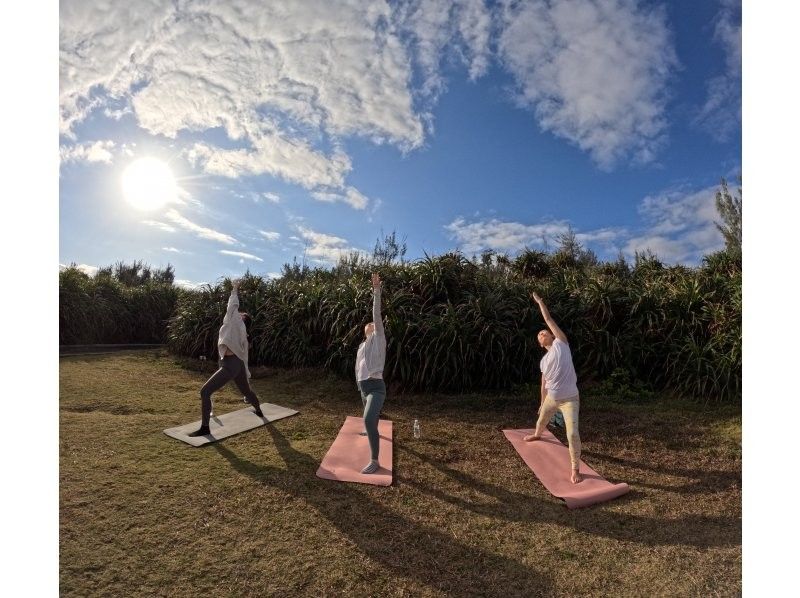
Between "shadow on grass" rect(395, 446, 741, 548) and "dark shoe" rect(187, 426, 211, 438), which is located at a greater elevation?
"dark shoe" rect(187, 426, 211, 438)

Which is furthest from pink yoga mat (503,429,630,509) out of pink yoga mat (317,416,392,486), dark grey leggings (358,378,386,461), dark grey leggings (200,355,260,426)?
dark grey leggings (200,355,260,426)

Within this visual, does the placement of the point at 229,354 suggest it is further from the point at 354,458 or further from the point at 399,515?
the point at 399,515

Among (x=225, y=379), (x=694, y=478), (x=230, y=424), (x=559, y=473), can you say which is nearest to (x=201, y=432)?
(x=230, y=424)

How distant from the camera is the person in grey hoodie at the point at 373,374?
4.19m

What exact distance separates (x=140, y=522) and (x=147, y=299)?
12.5m

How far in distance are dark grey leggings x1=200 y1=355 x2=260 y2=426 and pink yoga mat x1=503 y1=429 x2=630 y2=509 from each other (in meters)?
3.28

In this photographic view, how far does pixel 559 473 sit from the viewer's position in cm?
429

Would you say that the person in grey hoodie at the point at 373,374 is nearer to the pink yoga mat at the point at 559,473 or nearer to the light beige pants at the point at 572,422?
the pink yoga mat at the point at 559,473

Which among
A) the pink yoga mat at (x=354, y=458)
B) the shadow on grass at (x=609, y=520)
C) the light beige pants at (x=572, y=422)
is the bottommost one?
the shadow on grass at (x=609, y=520)

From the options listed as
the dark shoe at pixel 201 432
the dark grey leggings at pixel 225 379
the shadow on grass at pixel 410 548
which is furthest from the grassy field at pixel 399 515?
the dark grey leggings at pixel 225 379

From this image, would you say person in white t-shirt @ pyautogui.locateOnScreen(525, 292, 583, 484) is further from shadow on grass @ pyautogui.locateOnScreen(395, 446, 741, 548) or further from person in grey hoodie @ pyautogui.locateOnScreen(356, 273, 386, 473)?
person in grey hoodie @ pyautogui.locateOnScreen(356, 273, 386, 473)

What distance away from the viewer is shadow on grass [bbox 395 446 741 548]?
10.5 feet

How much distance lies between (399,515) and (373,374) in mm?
1333

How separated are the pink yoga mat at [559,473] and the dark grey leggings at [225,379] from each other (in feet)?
10.8
